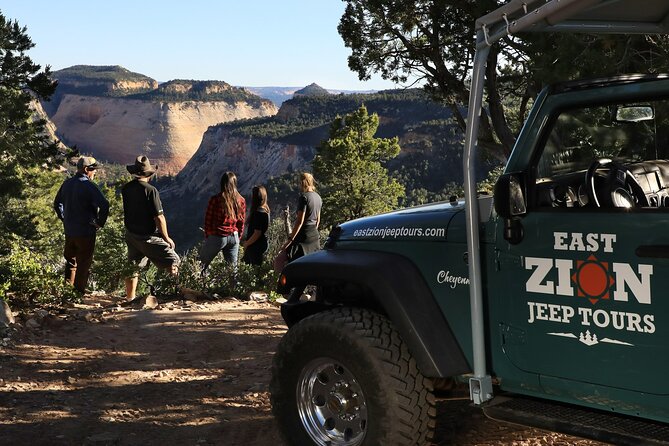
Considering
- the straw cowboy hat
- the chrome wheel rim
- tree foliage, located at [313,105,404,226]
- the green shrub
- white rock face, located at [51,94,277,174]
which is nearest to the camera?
the chrome wheel rim

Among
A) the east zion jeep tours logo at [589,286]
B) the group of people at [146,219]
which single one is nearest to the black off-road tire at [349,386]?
the east zion jeep tours logo at [589,286]

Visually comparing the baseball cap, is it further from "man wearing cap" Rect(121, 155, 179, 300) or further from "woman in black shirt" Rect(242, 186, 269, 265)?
"woman in black shirt" Rect(242, 186, 269, 265)

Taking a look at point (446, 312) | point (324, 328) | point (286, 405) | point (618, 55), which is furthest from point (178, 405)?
point (618, 55)

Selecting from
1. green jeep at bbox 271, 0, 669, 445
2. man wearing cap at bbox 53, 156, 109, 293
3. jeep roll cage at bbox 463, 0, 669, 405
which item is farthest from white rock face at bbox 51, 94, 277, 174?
jeep roll cage at bbox 463, 0, 669, 405

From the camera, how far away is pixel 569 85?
348cm

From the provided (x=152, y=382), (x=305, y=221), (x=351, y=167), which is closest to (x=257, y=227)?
(x=305, y=221)

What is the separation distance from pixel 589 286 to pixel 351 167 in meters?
43.7

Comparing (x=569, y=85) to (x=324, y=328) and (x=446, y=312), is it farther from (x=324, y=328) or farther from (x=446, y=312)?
(x=324, y=328)

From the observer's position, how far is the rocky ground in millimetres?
4844

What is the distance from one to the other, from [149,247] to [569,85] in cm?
603

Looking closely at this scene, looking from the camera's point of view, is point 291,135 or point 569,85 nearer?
point 569,85

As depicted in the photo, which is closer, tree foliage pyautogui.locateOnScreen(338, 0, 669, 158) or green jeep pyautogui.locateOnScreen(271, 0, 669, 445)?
green jeep pyautogui.locateOnScreen(271, 0, 669, 445)

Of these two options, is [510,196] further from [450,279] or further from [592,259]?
[450,279]

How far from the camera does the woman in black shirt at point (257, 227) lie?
365 inches
